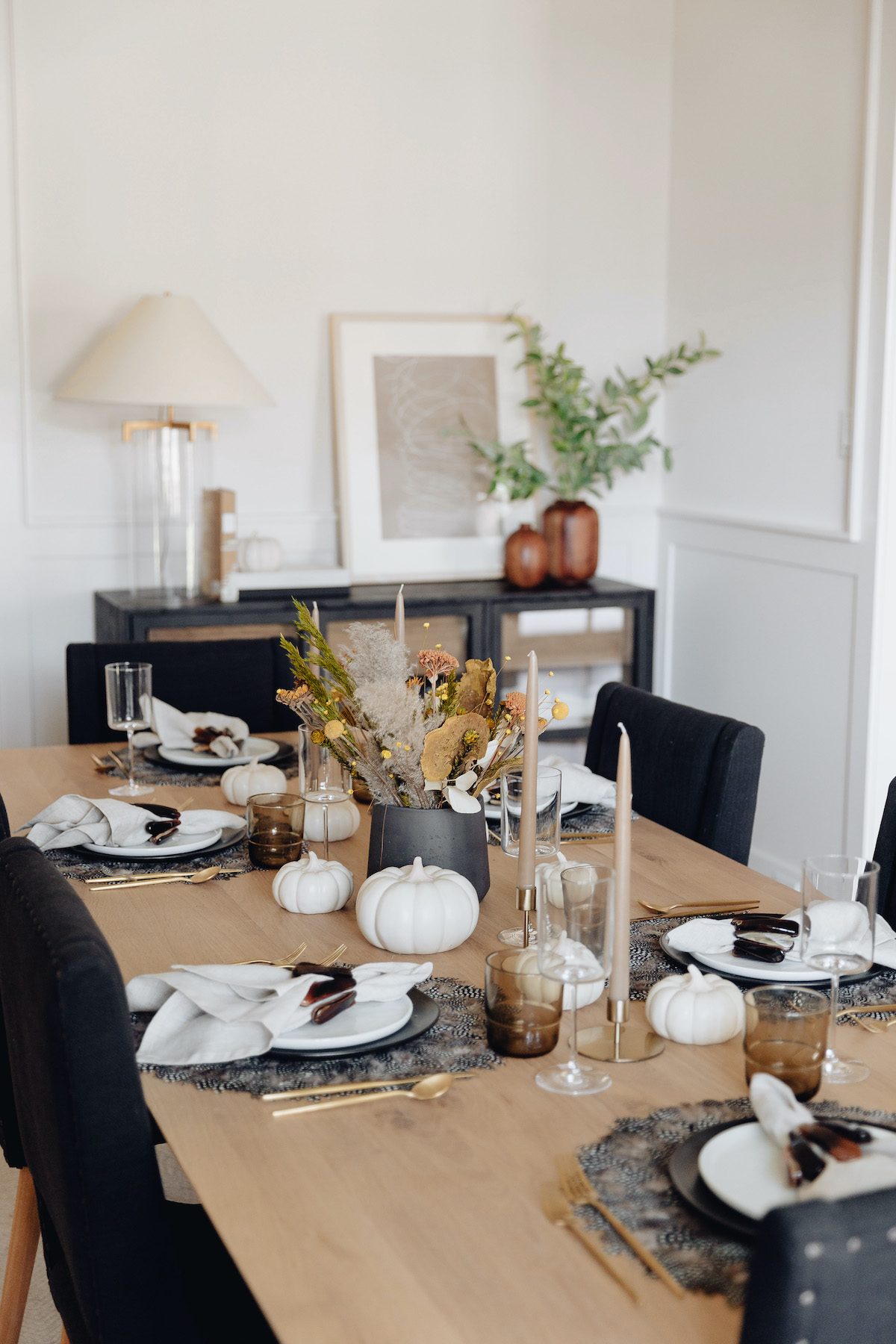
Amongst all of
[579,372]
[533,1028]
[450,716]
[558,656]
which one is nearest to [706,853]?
[450,716]

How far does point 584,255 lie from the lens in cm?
423

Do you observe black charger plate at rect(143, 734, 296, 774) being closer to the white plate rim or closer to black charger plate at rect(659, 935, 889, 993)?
the white plate rim

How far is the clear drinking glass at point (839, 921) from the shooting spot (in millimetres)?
1207

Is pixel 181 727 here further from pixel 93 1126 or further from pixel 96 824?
pixel 93 1126

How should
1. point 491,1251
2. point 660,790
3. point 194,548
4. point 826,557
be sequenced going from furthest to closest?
1. point 194,548
2. point 826,557
3. point 660,790
4. point 491,1251

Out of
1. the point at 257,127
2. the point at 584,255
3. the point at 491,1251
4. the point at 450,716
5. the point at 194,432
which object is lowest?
the point at 491,1251

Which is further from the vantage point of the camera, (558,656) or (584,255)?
(584,255)

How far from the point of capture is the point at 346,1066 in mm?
1188

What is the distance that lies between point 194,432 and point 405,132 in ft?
3.82

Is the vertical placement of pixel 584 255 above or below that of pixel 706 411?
above

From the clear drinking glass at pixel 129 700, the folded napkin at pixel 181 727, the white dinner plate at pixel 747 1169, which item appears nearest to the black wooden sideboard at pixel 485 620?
the folded napkin at pixel 181 727

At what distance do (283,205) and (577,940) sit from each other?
10.6 ft

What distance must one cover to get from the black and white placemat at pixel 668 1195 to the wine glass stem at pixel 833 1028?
85mm

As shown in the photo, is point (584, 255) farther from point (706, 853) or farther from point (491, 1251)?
point (491, 1251)
